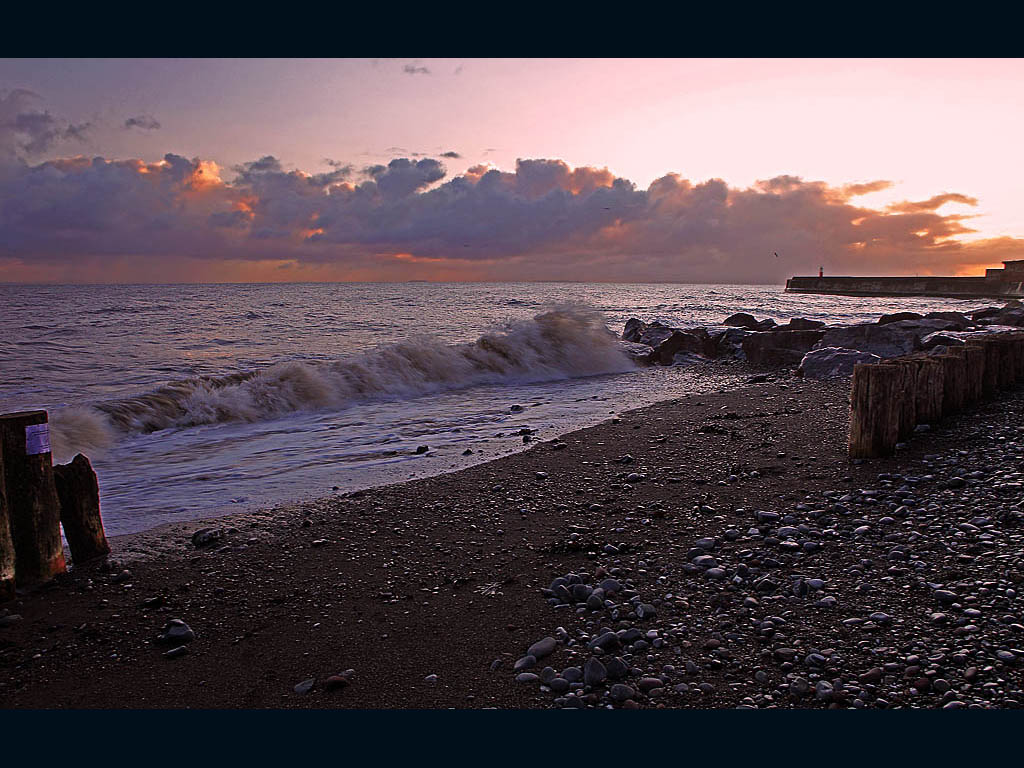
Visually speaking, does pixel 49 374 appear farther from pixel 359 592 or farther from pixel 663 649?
pixel 663 649

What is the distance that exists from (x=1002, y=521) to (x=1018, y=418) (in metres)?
3.06

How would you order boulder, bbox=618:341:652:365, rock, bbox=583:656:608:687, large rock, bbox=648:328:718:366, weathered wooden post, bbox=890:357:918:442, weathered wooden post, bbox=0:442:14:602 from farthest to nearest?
boulder, bbox=618:341:652:365 < large rock, bbox=648:328:718:366 < weathered wooden post, bbox=890:357:918:442 < weathered wooden post, bbox=0:442:14:602 < rock, bbox=583:656:608:687

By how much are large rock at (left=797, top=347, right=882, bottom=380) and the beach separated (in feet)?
20.1

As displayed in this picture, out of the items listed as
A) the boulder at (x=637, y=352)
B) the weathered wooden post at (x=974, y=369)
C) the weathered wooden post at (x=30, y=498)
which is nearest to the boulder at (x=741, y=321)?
the boulder at (x=637, y=352)

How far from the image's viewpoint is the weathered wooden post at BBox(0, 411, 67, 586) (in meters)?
4.25

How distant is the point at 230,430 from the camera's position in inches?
390

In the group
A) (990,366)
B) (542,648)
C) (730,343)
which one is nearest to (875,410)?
(990,366)

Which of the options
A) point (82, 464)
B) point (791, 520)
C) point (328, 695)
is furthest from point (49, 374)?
point (791, 520)

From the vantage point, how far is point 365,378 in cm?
1323

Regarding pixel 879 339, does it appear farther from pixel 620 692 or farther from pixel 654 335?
pixel 620 692

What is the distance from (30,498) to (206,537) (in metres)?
1.22

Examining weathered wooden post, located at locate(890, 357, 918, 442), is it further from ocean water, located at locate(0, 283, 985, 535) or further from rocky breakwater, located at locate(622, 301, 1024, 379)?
rocky breakwater, located at locate(622, 301, 1024, 379)

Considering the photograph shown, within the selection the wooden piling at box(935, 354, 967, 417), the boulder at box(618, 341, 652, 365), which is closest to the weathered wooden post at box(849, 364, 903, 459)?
the wooden piling at box(935, 354, 967, 417)

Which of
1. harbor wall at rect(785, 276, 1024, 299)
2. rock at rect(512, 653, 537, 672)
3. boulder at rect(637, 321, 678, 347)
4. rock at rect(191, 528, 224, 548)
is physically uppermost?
harbor wall at rect(785, 276, 1024, 299)
